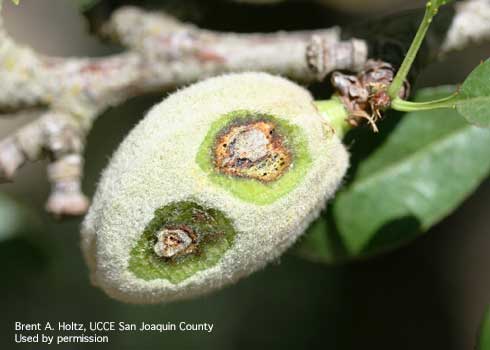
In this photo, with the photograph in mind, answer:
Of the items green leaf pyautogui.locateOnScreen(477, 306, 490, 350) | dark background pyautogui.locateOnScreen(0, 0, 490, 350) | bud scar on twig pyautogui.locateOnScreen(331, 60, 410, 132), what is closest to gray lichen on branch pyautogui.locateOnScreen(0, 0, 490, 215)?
bud scar on twig pyautogui.locateOnScreen(331, 60, 410, 132)

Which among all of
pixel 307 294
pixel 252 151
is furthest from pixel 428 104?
pixel 307 294

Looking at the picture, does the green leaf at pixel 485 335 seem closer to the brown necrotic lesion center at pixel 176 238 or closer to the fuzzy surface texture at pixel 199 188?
the fuzzy surface texture at pixel 199 188

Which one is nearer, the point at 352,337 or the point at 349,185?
the point at 349,185

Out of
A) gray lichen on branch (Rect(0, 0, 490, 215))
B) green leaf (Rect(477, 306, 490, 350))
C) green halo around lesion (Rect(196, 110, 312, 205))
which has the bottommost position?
green leaf (Rect(477, 306, 490, 350))

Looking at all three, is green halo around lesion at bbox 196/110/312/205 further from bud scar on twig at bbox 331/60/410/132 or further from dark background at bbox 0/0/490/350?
dark background at bbox 0/0/490/350

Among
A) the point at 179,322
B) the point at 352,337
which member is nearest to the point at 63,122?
the point at 179,322

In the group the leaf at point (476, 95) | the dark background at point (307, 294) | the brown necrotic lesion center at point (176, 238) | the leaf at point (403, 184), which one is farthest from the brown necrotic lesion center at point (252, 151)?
the dark background at point (307, 294)

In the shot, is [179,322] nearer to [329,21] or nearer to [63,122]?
[63,122]
